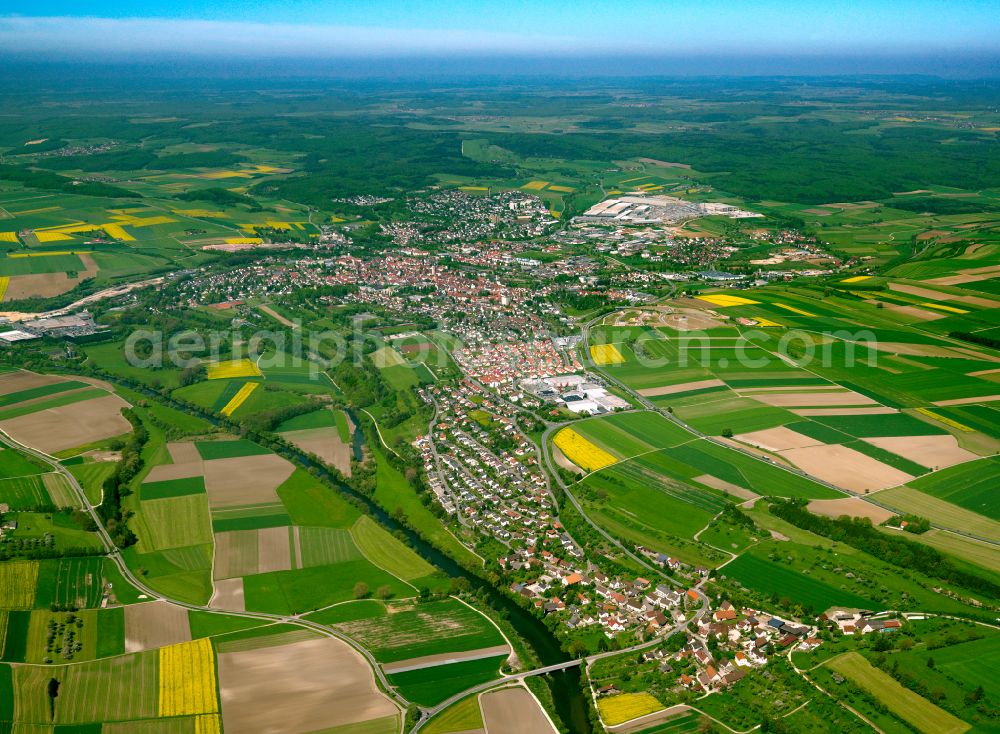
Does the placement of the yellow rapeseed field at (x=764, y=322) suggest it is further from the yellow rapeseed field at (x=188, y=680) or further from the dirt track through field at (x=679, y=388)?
the yellow rapeseed field at (x=188, y=680)

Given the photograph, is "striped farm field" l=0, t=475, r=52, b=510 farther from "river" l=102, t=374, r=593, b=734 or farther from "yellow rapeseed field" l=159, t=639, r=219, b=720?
"yellow rapeseed field" l=159, t=639, r=219, b=720

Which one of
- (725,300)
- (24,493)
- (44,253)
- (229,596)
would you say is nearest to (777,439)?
(725,300)

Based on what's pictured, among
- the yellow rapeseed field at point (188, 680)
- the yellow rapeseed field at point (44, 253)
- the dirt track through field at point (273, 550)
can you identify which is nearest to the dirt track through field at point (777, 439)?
the dirt track through field at point (273, 550)

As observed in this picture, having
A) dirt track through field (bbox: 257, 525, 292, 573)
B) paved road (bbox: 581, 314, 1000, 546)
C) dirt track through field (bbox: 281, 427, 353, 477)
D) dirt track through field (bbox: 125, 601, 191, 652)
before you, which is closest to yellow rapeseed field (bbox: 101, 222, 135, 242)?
dirt track through field (bbox: 281, 427, 353, 477)

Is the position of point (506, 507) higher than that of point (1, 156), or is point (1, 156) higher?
point (1, 156)

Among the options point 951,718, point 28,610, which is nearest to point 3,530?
point 28,610

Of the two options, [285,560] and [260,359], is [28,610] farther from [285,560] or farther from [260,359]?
[260,359]

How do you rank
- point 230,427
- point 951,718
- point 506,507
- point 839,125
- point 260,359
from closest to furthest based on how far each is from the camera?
point 951,718 → point 506,507 → point 230,427 → point 260,359 → point 839,125

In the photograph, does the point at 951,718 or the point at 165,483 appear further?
the point at 165,483
